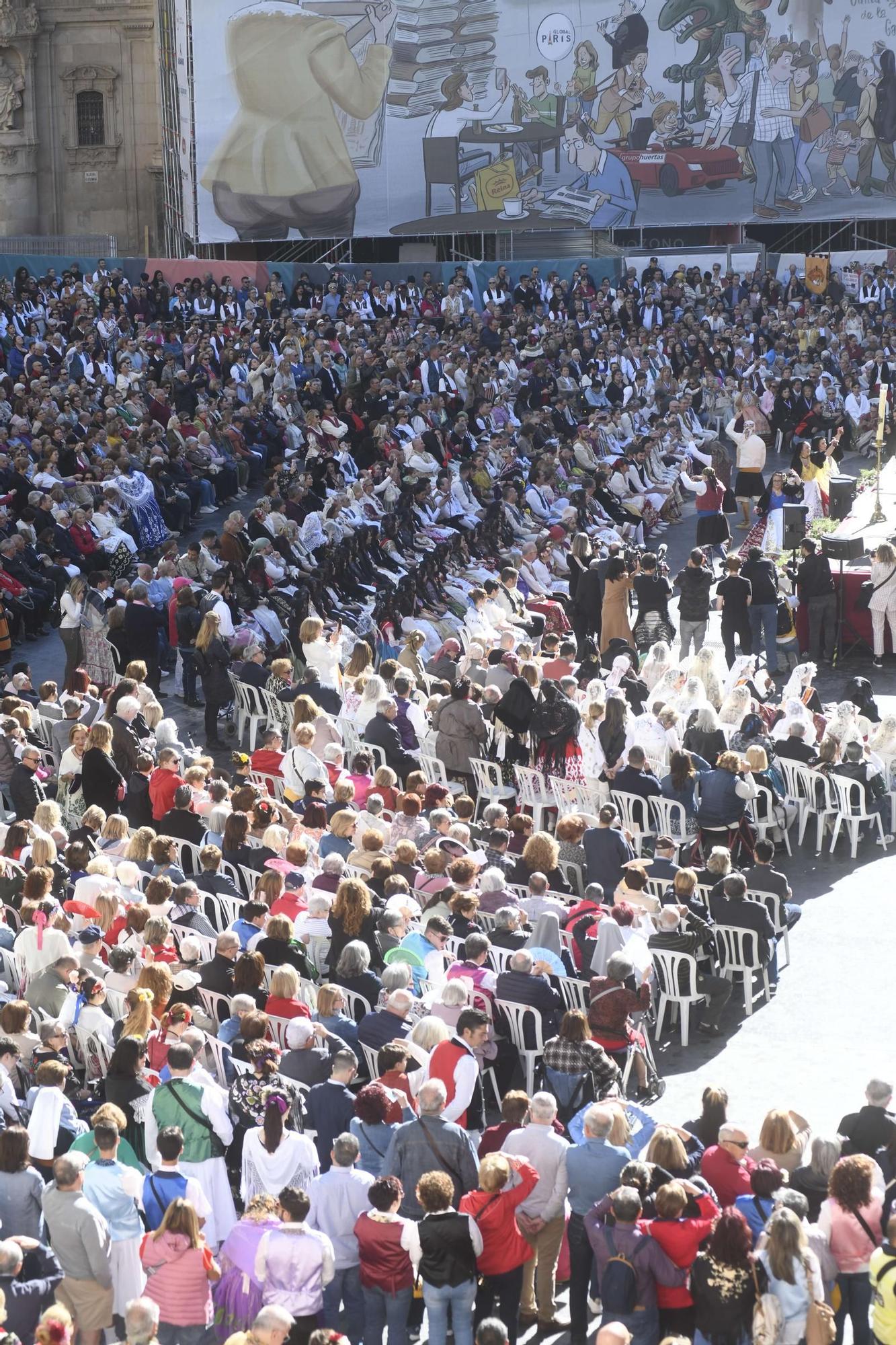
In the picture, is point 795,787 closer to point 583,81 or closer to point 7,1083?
point 7,1083

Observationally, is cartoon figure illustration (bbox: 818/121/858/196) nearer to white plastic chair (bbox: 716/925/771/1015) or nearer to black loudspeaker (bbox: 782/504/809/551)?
black loudspeaker (bbox: 782/504/809/551)

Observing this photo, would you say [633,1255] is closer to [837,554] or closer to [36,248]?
[837,554]

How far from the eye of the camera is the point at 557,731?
519 inches

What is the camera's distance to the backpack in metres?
6.73

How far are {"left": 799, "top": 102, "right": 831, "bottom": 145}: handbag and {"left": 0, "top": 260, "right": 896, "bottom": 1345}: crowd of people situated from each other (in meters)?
11.1

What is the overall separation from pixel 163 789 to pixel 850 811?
4.45m

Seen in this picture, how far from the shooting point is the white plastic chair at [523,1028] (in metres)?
8.98

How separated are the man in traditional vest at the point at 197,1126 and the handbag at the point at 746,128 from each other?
30410 millimetres

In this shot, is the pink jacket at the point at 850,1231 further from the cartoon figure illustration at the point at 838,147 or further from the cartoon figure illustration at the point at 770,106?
the cartoon figure illustration at the point at 838,147

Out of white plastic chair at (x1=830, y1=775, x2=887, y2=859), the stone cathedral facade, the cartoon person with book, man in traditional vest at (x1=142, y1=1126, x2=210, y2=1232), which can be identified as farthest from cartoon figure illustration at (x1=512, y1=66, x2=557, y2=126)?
man in traditional vest at (x1=142, y1=1126, x2=210, y2=1232)

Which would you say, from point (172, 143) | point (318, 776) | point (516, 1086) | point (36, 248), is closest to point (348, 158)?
point (172, 143)

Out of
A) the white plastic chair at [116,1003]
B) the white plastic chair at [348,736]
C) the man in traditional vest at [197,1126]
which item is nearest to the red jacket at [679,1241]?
the man in traditional vest at [197,1126]

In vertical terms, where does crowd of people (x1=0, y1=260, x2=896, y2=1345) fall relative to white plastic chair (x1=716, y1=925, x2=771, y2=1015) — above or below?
above

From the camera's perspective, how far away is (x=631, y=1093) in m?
9.37
